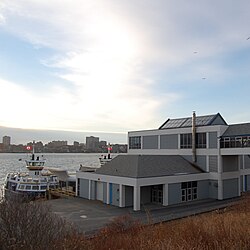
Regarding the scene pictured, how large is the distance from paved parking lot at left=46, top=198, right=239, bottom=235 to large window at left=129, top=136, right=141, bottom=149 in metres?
14.9

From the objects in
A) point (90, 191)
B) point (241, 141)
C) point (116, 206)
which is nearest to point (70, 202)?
point (90, 191)

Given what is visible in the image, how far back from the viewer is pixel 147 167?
34094 mm

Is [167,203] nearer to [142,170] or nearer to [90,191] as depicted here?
[142,170]

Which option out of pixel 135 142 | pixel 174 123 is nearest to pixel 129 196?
pixel 135 142

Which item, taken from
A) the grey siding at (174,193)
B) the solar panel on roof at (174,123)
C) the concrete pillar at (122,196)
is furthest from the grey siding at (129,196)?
the solar panel on roof at (174,123)

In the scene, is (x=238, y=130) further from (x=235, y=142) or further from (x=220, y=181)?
(x=220, y=181)

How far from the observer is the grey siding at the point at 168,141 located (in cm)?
4328

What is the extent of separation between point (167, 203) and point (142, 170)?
456 cm

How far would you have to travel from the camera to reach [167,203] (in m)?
33.4

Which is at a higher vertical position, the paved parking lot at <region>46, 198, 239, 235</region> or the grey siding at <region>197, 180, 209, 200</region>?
the grey siding at <region>197, 180, 209, 200</region>

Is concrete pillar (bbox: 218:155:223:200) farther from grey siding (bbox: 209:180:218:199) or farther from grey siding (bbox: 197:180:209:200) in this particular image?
grey siding (bbox: 197:180:209:200)

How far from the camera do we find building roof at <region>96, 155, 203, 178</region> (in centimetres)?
3297

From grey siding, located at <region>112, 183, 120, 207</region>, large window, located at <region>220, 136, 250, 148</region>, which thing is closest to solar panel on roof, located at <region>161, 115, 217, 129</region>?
large window, located at <region>220, 136, 250, 148</region>

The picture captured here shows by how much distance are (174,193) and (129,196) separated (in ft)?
16.9
